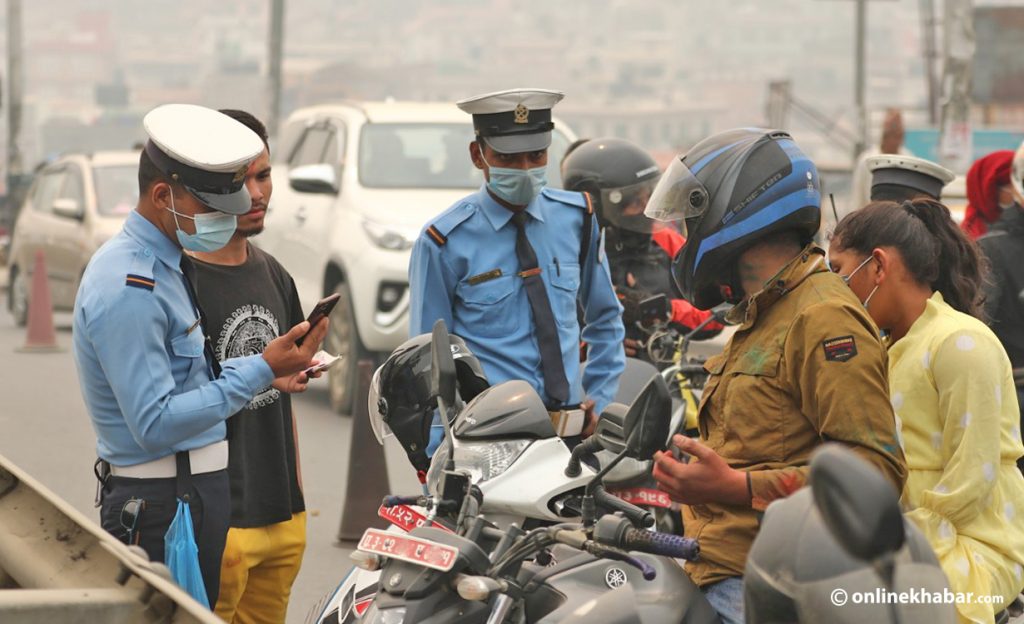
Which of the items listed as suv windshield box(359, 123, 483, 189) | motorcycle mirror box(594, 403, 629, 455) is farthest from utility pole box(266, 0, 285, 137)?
motorcycle mirror box(594, 403, 629, 455)

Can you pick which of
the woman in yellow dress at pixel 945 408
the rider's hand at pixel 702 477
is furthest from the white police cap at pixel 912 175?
the rider's hand at pixel 702 477

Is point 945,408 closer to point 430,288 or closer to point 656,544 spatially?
point 656,544

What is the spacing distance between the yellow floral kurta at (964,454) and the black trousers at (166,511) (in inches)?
68.3

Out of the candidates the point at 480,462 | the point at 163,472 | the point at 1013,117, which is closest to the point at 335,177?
the point at 163,472

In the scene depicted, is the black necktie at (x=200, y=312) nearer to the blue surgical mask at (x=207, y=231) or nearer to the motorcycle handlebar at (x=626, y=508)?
the blue surgical mask at (x=207, y=231)

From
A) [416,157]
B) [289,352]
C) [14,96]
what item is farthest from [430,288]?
[14,96]

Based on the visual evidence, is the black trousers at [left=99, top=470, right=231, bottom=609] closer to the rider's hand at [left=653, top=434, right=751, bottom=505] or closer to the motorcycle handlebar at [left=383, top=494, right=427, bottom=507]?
the motorcycle handlebar at [left=383, top=494, right=427, bottom=507]

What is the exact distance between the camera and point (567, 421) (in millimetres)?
5176

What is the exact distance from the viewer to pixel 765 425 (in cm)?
342

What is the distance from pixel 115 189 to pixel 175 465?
13.6m

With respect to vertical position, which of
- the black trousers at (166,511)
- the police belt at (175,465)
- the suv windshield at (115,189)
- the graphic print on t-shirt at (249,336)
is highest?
the graphic print on t-shirt at (249,336)

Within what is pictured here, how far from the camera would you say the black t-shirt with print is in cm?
472

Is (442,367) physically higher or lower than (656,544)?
higher

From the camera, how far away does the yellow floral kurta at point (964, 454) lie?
378 cm
